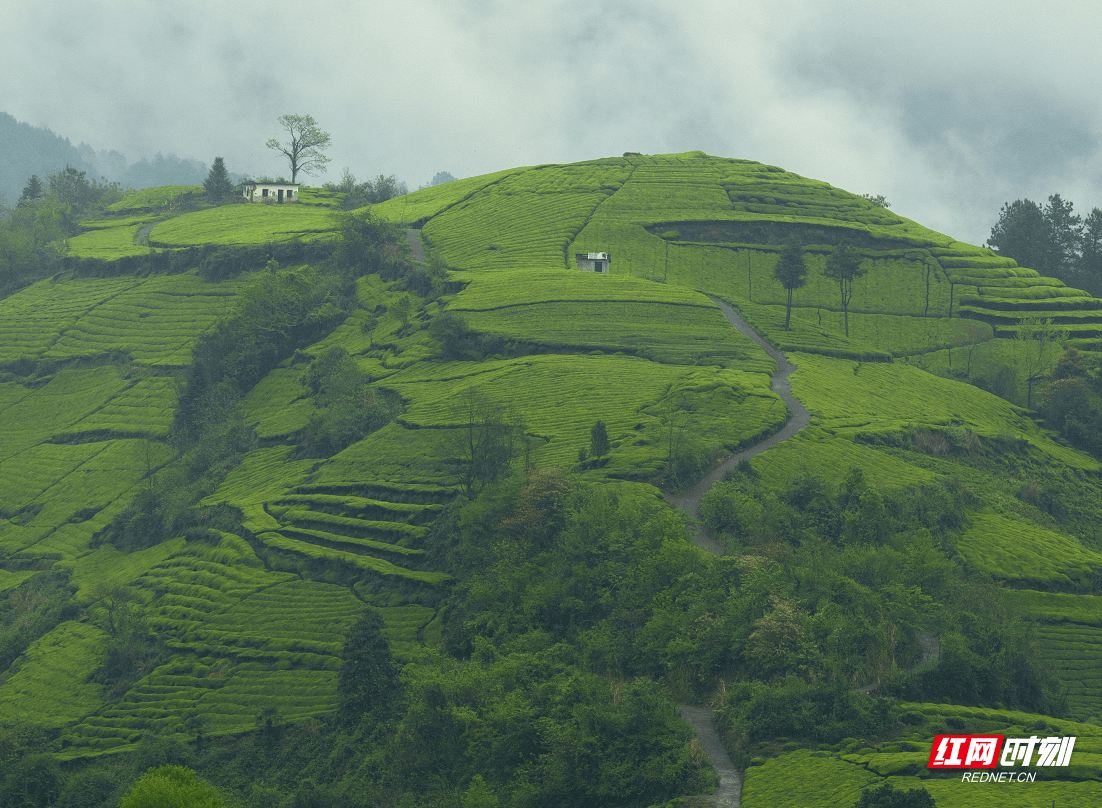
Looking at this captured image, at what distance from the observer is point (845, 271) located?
8881 centimetres

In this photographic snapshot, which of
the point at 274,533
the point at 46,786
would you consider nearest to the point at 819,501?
the point at 274,533

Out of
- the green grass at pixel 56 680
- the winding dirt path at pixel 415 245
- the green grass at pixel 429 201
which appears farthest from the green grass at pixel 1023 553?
the green grass at pixel 429 201

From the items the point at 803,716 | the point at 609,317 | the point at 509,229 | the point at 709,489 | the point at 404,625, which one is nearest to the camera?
the point at 803,716

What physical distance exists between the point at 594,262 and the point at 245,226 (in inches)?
1897

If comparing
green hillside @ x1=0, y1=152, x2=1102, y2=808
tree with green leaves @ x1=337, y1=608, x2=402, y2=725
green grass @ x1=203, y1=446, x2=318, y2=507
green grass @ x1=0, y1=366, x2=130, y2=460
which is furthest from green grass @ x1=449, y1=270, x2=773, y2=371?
tree with green leaves @ x1=337, y1=608, x2=402, y2=725

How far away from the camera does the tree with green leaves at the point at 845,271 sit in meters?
88.6

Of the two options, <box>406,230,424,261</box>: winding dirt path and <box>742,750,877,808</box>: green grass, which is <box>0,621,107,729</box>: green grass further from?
<box>406,230,424,261</box>: winding dirt path

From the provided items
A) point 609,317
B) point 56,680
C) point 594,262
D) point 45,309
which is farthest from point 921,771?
point 45,309

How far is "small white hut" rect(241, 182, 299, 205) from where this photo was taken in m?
144

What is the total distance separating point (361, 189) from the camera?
14938 cm

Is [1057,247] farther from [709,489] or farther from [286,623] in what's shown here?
[286,623]

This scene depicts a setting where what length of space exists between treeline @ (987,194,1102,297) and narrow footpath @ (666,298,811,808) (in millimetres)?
44763

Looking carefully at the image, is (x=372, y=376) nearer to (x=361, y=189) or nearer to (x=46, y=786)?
(x=46, y=786)

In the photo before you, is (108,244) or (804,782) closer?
(804,782)
